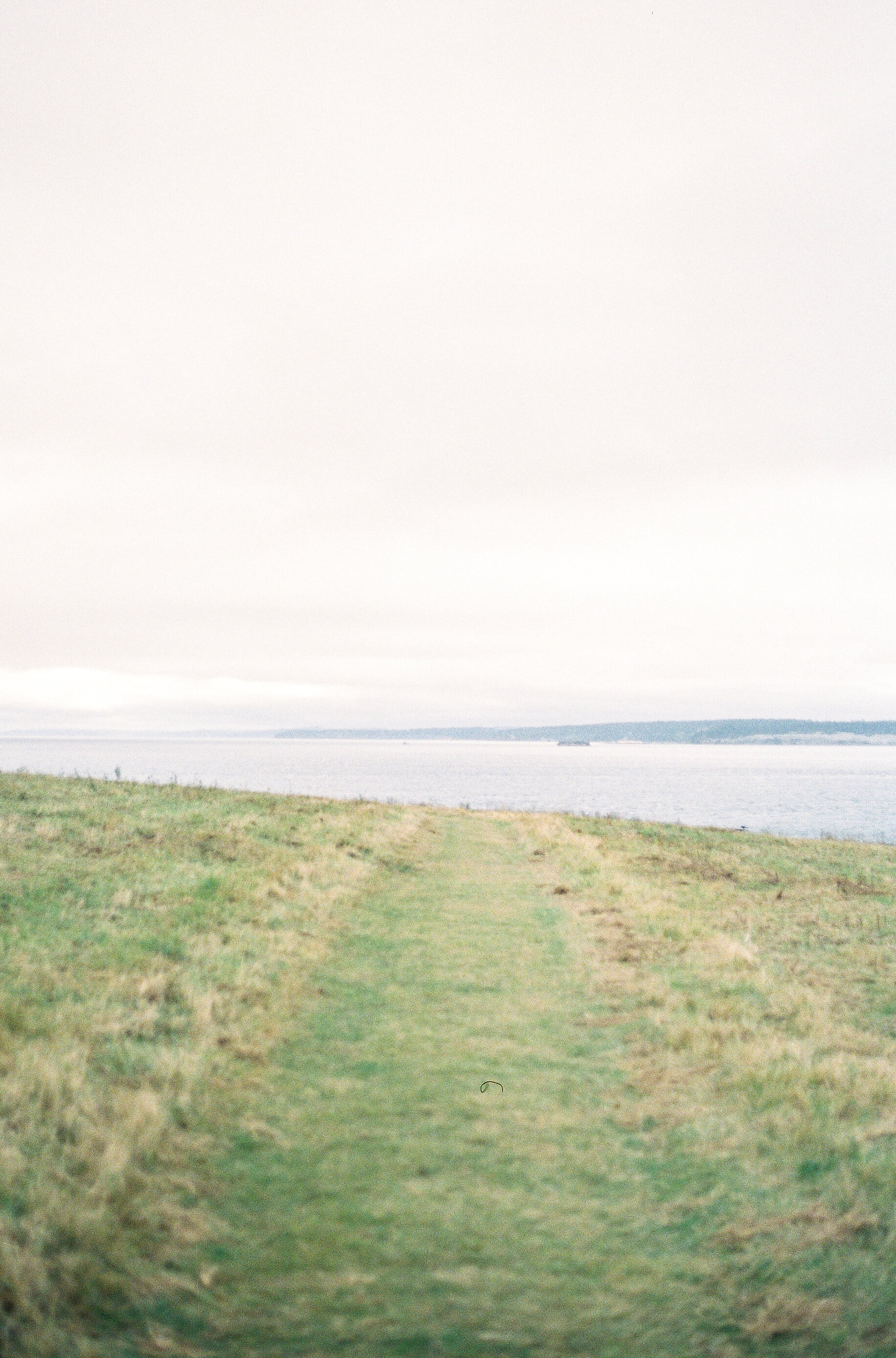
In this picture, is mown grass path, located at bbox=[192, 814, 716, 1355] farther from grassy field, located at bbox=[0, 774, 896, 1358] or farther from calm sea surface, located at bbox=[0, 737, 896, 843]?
calm sea surface, located at bbox=[0, 737, 896, 843]

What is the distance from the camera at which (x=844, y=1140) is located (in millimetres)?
6918

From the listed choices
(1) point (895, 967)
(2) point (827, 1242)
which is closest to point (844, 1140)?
(2) point (827, 1242)

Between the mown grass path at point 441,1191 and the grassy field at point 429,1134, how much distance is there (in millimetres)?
25

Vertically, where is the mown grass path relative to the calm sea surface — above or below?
above

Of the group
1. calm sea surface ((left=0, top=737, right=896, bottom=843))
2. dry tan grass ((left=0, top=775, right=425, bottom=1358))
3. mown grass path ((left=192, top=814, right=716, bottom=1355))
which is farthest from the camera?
calm sea surface ((left=0, top=737, right=896, bottom=843))

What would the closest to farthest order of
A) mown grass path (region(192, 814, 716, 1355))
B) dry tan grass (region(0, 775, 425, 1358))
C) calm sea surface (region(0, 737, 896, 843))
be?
mown grass path (region(192, 814, 716, 1355)) < dry tan grass (region(0, 775, 425, 1358)) < calm sea surface (region(0, 737, 896, 843))

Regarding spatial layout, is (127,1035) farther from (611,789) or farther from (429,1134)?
(611,789)

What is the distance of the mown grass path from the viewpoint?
460 cm

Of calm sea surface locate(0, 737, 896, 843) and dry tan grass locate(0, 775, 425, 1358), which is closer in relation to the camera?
dry tan grass locate(0, 775, 425, 1358)

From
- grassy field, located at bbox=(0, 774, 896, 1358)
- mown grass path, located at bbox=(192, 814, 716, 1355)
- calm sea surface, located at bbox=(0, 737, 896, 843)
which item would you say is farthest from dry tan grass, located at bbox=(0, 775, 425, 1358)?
calm sea surface, located at bbox=(0, 737, 896, 843)

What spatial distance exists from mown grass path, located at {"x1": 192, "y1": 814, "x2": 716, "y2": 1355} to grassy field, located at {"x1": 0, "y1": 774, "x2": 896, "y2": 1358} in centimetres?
3

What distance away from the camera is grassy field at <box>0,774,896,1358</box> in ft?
15.4

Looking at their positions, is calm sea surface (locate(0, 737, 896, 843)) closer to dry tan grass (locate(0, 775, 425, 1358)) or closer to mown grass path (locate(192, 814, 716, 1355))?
dry tan grass (locate(0, 775, 425, 1358))

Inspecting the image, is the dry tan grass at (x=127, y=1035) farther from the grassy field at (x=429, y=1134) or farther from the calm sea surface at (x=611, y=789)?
the calm sea surface at (x=611, y=789)
